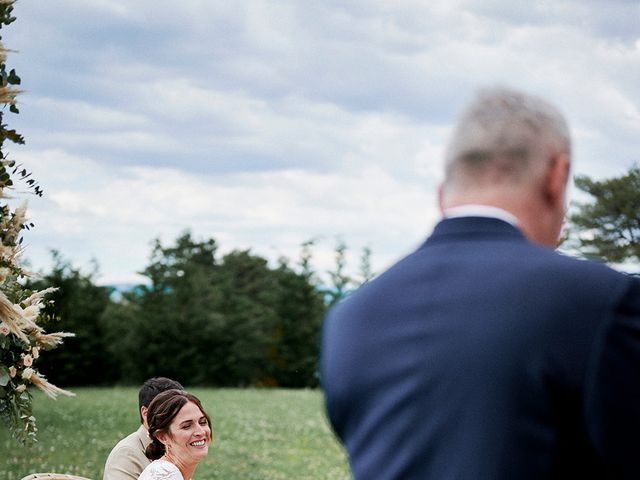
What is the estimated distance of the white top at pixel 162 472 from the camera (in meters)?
4.32

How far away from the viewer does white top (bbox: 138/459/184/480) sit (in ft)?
14.2

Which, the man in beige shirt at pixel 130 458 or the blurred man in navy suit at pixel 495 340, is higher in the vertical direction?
the blurred man in navy suit at pixel 495 340

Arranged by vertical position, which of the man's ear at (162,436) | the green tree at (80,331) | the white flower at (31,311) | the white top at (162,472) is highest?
the white flower at (31,311)

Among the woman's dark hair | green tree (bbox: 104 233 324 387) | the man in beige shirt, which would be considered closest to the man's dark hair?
the man in beige shirt

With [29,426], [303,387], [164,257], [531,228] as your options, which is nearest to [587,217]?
[303,387]

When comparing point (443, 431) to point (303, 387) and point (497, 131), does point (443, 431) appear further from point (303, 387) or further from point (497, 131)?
point (303, 387)

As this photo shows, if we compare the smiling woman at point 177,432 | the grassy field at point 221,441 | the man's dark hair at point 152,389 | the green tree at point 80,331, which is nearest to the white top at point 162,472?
the smiling woman at point 177,432

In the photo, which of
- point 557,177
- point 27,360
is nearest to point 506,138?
point 557,177

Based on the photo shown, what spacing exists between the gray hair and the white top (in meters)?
3.26

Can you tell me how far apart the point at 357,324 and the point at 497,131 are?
37 cm

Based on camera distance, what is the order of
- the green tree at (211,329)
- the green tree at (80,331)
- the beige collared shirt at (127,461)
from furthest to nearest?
the green tree at (211,329) < the green tree at (80,331) < the beige collared shirt at (127,461)

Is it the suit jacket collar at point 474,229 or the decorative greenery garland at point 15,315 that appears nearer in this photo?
the suit jacket collar at point 474,229

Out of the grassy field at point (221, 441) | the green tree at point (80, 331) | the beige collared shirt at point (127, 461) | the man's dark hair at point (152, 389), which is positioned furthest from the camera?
the green tree at point (80, 331)

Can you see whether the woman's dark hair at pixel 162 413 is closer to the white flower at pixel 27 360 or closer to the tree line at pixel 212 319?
the white flower at pixel 27 360
